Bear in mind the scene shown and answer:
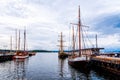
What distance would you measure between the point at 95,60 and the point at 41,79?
24.0 meters

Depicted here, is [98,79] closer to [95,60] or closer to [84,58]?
[84,58]

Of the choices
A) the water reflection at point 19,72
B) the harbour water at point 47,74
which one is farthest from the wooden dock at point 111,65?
the water reflection at point 19,72

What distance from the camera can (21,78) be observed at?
39.5 metres

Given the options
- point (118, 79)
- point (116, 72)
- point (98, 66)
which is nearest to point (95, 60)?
point (98, 66)

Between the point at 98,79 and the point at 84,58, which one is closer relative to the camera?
the point at 98,79

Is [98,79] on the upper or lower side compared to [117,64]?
lower

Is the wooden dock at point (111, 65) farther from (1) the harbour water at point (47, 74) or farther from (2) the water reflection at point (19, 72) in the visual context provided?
(2) the water reflection at point (19, 72)

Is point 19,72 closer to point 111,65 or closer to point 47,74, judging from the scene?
point 47,74

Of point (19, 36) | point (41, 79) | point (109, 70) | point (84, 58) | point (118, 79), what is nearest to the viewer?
point (118, 79)

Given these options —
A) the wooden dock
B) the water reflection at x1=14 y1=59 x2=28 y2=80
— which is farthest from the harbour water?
the wooden dock

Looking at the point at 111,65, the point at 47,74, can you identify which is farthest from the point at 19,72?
the point at 111,65

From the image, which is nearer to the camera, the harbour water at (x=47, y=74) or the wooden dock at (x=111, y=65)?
the harbour water at (x=47, y=74)

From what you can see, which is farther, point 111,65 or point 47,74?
point 47,74

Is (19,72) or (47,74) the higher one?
(19,72)
